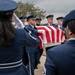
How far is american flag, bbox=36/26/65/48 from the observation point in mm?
9234

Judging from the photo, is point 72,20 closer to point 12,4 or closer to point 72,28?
point 72,28

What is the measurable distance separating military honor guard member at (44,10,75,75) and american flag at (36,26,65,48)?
6355 mm

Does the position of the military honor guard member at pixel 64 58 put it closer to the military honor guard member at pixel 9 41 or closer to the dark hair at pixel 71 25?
the dark hair at pixel 71 25

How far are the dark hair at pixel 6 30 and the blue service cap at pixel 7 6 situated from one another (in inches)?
2.7

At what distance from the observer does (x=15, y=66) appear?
3.51 m

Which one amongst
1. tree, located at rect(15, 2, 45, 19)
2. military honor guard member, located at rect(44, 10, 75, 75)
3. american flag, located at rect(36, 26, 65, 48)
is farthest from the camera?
tree, located at rect(15, 2, 45, 19)

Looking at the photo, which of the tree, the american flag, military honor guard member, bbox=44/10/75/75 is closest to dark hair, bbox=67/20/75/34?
military honor guard member, bbox=44/10/75/75

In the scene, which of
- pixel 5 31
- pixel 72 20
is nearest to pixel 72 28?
pixel 72 20

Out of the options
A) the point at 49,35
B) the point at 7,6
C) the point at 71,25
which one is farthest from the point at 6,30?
the point at 49,35

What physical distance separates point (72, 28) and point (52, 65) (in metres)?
0.35

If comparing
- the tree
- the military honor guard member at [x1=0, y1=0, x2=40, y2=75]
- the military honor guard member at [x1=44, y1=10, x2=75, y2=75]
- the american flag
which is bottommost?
the tree

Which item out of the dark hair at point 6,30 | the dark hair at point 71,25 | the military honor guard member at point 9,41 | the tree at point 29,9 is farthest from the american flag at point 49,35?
the tree at point 29,9

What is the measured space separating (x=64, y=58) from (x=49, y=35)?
6902mm

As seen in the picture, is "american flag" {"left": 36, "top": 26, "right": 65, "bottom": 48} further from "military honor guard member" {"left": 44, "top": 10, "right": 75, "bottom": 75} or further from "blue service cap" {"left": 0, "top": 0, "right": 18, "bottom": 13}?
"military honor guard member" {"left": 44, "top": 10, "right": 75, "bottom": 75}
